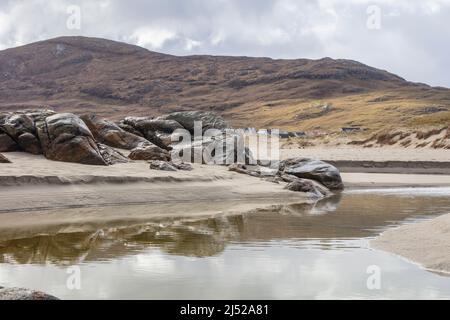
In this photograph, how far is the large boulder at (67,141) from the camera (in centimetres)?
1914

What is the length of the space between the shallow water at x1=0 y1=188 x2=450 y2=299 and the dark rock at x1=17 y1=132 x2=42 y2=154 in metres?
7.49

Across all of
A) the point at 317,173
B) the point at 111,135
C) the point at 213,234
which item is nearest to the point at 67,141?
the point at 111,135

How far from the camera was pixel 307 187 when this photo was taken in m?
21.5

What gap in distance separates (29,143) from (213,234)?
10.2 m

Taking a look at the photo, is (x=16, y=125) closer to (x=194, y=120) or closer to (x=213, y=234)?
(x=194, y=120)

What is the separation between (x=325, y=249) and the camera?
32.8 feet

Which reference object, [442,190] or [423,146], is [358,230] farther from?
[423,146]

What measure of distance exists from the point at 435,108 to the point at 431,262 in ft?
363

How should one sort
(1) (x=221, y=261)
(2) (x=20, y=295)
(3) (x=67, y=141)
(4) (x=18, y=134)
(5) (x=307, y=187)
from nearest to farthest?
(2) (x=20, y=295), (1) (x=221, y=261), (3) (x=67, y=141), (4) (x=18, y=134), (5) (x=307, y=187)

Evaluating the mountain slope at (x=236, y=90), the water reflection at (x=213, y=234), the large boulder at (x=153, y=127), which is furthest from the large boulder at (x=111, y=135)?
the mountain slope at (x=236, y=90)

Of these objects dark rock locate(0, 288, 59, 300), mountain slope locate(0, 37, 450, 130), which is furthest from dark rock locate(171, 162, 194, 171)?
mountain slope locate(0, 37, 450, 130)

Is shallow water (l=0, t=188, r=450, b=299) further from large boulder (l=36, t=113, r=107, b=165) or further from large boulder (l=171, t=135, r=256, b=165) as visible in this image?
large boulder (l=171, t=135, r=256, b=165)
